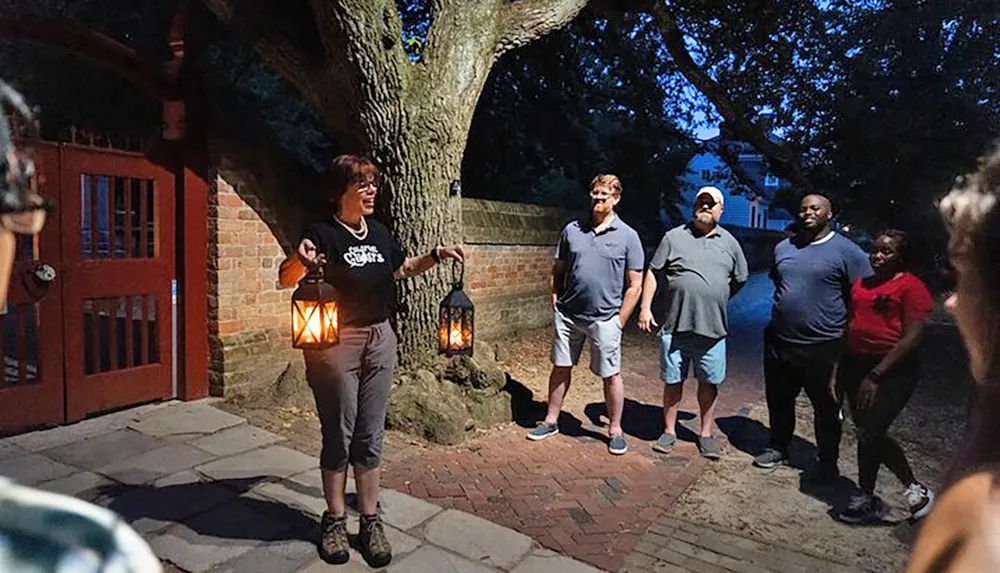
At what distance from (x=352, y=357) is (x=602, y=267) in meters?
2.33

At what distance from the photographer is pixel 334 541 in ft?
9.68

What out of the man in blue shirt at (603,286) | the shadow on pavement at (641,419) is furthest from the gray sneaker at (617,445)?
the shadow on pavement at (641,419)

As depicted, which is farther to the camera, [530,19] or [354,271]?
[530,19]

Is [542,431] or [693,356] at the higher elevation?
[693,356]

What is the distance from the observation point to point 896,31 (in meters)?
7.65

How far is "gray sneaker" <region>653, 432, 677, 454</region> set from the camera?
4773mm

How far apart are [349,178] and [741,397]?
526 centimetres

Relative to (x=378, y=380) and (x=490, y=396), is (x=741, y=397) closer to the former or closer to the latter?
(x=490, y=396)

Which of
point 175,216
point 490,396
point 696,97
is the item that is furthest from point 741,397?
point 696,97

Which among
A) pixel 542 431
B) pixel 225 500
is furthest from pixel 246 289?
pixel 542 431

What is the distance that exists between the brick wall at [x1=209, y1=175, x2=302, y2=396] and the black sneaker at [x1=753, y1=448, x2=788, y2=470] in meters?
3.87

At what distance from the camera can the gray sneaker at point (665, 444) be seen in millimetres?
4773

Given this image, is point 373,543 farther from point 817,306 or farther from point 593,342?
point 817,306

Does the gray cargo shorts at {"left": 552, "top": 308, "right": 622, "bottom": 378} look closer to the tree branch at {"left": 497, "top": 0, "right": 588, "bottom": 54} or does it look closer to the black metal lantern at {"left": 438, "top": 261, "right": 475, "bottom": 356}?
the black metal lantern at {"left": 438, "top": 261, "right": 475, "bottom": 356}
